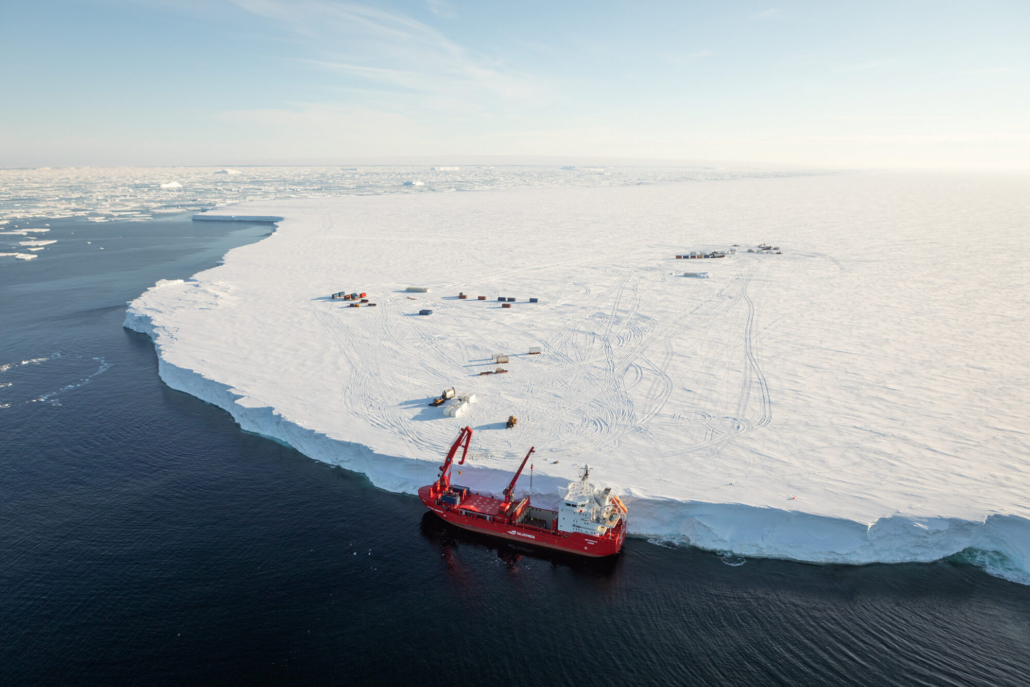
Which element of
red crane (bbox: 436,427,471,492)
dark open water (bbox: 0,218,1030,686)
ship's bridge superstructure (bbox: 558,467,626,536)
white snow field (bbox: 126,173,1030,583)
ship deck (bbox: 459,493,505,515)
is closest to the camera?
dark open water (bbox: 0,218,1030,686)

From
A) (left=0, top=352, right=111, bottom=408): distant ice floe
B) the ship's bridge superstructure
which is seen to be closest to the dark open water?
the ship's bridge superstructure

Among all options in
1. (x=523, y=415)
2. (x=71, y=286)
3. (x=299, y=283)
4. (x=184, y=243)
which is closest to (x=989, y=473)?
(x=523, y=415)

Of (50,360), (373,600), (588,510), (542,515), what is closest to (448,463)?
(542,515)

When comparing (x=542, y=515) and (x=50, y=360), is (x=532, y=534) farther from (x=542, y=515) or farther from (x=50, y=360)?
(x=50, y=360)

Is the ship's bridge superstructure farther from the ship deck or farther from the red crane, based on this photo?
the ship deck

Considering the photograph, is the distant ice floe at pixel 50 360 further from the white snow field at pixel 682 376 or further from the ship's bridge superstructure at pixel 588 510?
the ship's bridge superstructure at pixel 588 510

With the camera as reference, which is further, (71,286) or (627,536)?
(71,286)

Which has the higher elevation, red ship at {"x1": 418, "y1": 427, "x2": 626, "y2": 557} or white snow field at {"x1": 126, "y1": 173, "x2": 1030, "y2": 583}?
white snow field at {"x1": 126, "y1": 173, "x2": 1030, "y2": 583}

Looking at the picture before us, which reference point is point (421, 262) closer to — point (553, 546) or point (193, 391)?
point (193, 391)
